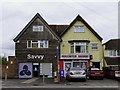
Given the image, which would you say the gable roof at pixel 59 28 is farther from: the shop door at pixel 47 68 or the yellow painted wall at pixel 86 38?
the shop door at pixel 47 68

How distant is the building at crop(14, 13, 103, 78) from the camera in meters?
46.5

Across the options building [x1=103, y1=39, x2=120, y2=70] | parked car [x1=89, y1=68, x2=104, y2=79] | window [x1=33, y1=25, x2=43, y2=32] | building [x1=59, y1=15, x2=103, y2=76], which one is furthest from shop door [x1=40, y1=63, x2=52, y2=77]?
building [x1=103, y1=39, x2=120, y2=70]

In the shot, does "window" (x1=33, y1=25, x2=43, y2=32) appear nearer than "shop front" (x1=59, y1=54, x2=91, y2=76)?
Yes

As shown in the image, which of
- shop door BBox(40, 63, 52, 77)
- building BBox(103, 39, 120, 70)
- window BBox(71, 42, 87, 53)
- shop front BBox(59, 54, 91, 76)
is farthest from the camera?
building BBox(103, 39, 120, 70)

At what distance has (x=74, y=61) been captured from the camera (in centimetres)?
4750

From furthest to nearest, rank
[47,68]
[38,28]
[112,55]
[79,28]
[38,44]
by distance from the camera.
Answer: [112,55] < [79,28] < [38,44] < [38,28] < [47,68]

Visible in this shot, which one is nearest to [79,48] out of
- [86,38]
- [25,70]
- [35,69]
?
[86,38]

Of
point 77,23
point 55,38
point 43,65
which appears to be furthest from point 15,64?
point 77,23

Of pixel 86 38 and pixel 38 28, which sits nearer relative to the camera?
pixel 38 28

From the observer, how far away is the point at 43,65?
46.7 metres

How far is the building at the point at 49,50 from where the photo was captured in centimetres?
4647

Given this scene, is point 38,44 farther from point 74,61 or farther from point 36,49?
point 74,61

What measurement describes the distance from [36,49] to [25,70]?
11.4ft

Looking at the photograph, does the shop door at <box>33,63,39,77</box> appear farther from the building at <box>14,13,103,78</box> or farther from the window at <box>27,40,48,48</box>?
the window at <box>27,40,48,48</box>
